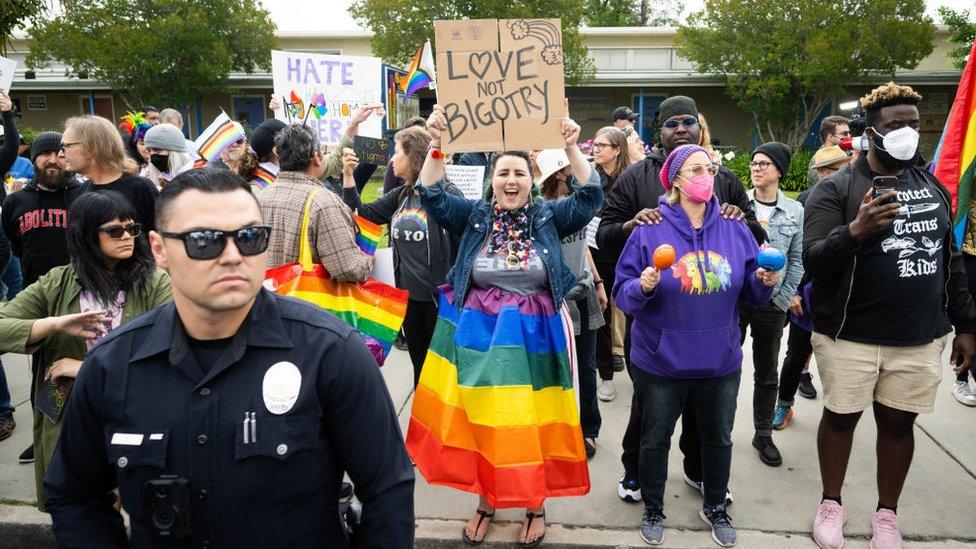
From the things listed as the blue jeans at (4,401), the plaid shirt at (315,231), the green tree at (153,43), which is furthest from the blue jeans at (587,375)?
the green tree at (153,43)

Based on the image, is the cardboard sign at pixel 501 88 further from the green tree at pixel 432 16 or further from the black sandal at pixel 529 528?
the green tree at pixel 432 16

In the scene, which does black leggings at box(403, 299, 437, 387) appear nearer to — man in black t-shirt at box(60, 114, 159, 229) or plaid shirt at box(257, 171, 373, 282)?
plaid shirt at box(257, 171, 373, 282)

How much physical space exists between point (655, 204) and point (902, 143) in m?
1.21

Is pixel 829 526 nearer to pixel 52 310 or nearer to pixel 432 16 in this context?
pixel 52 310

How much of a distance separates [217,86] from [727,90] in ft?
65.3

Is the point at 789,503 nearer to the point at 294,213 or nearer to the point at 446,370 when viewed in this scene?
the point at 446,370

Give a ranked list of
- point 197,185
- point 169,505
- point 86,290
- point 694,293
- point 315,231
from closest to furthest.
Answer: point 169,505 < point 197,185 < point 86,290 < point 694,293 < point 315,231

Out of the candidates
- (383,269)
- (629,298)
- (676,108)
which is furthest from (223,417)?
(676,108)

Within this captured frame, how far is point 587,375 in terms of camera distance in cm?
413

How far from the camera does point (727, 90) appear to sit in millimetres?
25516

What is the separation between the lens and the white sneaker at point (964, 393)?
4.94 m

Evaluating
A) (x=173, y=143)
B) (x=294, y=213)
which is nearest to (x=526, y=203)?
(x=294, y=213)

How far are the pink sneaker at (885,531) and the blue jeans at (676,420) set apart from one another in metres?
0.72

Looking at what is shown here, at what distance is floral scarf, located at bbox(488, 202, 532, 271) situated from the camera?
3.24 meters
